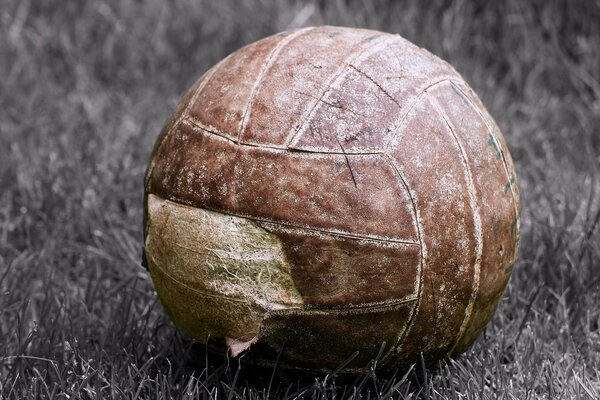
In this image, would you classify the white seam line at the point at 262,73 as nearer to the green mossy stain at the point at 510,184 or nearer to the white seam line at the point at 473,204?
the white seam line at the point at 473,204

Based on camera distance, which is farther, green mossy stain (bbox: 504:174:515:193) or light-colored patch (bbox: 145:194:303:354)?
green mossy stain (bbox: 504:174:515:193)

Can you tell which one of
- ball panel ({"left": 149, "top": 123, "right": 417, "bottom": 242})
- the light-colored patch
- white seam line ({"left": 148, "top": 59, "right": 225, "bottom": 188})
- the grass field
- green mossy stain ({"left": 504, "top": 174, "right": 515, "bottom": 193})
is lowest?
the grass field

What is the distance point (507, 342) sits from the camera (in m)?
2.98

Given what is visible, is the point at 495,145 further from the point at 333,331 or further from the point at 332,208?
the point at 333,331

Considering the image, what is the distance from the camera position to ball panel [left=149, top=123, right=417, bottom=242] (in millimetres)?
2285

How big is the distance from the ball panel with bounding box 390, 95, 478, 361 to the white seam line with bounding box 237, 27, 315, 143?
42 centimetres

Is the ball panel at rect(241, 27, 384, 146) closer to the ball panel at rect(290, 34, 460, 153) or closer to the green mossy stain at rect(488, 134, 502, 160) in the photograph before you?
the ball panel at rect(290, 34, 460, 153)

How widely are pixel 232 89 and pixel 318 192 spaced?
43 centimetres

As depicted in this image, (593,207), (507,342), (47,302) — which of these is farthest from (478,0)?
(47,302)

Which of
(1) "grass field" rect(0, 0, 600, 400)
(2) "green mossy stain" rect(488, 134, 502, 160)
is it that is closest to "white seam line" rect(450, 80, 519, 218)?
(2) "green mossy stain" rect(488, 134, 502, 160)

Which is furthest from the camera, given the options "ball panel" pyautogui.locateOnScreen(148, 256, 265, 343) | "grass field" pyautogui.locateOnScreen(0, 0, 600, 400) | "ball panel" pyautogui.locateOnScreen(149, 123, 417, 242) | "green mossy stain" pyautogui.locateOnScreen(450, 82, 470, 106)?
"grass field" pyautogui.locateOnScreen(0, 0, 600, 400)

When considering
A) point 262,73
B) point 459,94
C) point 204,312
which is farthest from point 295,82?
point 204,312

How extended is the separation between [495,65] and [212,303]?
3.33 meters

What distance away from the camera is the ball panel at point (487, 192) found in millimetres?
2439
